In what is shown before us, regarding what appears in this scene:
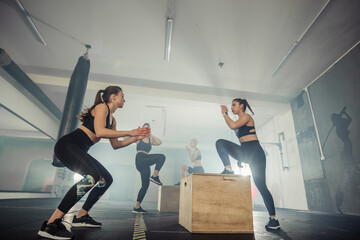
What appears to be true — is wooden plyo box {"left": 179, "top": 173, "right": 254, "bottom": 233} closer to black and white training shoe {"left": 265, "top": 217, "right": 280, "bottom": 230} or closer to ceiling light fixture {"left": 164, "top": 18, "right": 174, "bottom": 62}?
black and white training shoe {"left": 265, "top": 217, "right": 280, "bottom": 230}

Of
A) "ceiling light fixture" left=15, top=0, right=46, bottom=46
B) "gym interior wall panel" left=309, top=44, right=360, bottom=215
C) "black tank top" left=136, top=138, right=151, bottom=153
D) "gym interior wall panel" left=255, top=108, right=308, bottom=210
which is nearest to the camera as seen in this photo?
"ceiling light fixture" left=15, top=0, right=46, bottom=46

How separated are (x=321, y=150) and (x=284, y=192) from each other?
2.55 meters

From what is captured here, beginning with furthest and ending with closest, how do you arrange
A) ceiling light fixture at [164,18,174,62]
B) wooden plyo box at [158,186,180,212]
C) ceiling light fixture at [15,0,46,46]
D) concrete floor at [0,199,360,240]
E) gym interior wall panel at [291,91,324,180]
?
gym interior wall panel at [291,91,324,180] < wooden plyo box at [158,186,180,212] < ceiling light fixture at [164,18,174,62] < ceiling light fixture at [15,0,46,46] < concrete floor at [0,199,360,240]

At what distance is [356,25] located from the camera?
12.7 ft

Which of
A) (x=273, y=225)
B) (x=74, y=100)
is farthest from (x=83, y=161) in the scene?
(x=74, y=100)

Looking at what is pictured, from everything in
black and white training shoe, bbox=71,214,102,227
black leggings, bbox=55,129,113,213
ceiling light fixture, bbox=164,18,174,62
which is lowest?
black and white training shoe, bbox=71,214,102,227

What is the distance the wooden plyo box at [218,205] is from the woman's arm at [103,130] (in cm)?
79

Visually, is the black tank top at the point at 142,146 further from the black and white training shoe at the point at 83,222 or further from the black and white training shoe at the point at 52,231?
the black and white training shoe at the point at 52,231

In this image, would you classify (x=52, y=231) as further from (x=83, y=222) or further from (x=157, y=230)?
(x=157, y=230)

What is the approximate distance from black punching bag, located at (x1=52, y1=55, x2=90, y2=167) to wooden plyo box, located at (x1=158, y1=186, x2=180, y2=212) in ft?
8.25

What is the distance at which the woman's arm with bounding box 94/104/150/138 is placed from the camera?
1.70 metres

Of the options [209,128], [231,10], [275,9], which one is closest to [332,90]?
[275,9]

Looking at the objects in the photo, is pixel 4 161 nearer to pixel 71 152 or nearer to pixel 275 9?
pixel 71 152

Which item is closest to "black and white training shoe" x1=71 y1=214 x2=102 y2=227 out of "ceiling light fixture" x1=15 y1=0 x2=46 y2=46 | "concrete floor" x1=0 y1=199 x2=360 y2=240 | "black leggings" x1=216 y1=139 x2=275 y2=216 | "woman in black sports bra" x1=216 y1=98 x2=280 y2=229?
"concrete floor" x1=0 y1=199 x2=360 y2=240
